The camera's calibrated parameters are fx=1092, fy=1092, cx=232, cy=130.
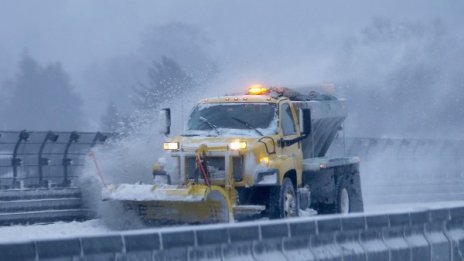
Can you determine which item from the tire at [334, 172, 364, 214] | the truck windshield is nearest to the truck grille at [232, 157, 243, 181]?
the truck windshield

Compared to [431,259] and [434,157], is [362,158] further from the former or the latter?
[431,259]

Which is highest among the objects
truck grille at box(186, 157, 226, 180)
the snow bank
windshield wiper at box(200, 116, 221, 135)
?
windshield wiper at box(200, 116, 221, 135)

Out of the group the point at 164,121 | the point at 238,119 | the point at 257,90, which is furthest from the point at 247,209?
the point at 257,90

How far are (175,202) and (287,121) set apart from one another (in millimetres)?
3341

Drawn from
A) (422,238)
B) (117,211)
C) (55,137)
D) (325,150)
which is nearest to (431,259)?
(422,238)

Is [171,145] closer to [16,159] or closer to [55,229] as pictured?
[55,229]

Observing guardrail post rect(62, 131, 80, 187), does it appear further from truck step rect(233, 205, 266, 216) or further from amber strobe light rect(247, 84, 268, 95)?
truck step rect(233, 205, 266, 216)

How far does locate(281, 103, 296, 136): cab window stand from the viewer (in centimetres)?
2009

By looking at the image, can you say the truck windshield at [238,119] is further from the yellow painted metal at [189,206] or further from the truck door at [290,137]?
the yellow painted metal at [189,206]

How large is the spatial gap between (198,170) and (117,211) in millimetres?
1740

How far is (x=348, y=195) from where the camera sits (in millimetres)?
23156

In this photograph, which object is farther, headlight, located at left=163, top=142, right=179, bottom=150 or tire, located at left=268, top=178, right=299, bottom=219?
headlight, located at left=163, top=142, right=179, bottom=150

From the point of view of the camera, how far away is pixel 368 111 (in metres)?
59.2

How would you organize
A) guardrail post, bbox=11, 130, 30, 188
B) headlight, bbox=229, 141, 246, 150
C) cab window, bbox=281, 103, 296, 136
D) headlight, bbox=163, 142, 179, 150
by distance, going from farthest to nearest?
guardrail post, bbox=11, 130, 30, 188
cab window, bbox=281, 103, 296, 136
headlight, bbox=163, 142, 179, 150
headlight, bbox=229, 141, 246, 150
